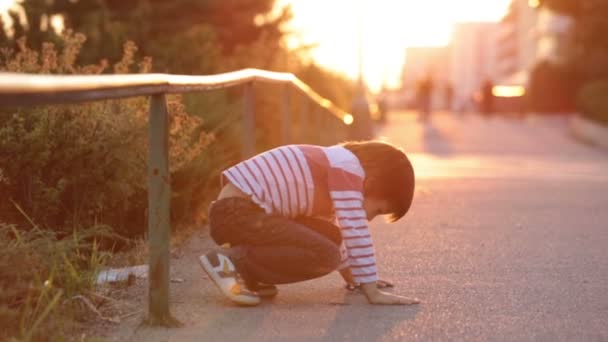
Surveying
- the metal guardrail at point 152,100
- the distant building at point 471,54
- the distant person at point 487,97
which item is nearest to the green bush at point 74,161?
the metal guardrail at point 152,100

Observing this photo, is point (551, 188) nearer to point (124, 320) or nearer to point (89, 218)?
point (89, 218)

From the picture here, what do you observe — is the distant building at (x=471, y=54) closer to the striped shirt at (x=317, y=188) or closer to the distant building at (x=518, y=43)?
the distant building at (x=518, y=43)

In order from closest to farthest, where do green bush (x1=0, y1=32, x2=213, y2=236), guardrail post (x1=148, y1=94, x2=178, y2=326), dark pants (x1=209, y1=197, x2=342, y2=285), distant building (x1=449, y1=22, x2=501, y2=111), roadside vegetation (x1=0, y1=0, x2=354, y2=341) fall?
roadside vegetation (x1=0, y1=0, x2=354, y2=341) < guardrail post (x1=148, y1=94, x2=178, y2=326) < dark pants (x1=209, y1=197, x2=342, y2=285) < green bush (x1=0, y1=32, x2=213, y2=236) < distant building (x1=449, y1=22, x2=501, y2=111)

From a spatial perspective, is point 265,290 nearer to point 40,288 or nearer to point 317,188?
point 317,188

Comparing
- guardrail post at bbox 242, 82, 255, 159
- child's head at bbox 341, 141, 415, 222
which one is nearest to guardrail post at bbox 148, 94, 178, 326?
child's head at bbox 341, 141, 415, 222

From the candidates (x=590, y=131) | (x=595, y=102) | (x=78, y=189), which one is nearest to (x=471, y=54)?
(x=595, y=102)

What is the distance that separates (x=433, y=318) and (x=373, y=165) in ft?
2.18

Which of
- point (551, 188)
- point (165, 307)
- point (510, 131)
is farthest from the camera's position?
point (510, 131)

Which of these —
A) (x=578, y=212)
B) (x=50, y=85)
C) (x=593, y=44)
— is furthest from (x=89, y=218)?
(x=593, y=44)

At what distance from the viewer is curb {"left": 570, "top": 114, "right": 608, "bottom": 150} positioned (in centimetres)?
3089

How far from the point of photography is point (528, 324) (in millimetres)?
4391

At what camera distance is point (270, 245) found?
4777 millimetres

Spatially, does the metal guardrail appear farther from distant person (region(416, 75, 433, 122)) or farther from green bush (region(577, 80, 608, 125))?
distant person (region(416, 75, 433, 122))

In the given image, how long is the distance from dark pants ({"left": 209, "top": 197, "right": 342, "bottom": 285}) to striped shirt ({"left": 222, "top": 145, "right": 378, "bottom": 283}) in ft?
0.22
